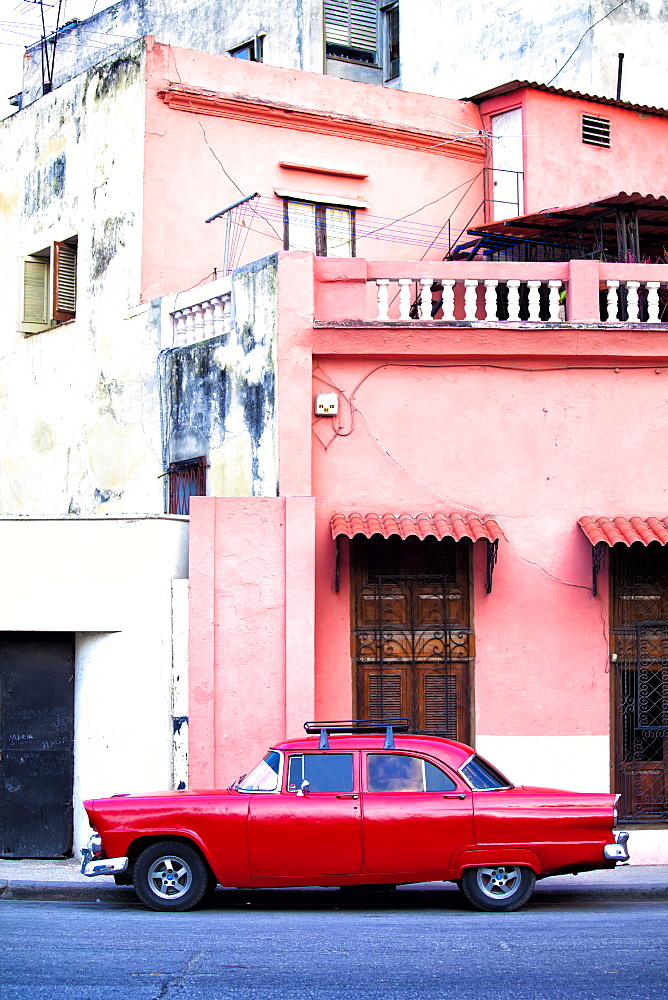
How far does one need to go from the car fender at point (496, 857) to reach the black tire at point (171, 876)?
75.3 inches

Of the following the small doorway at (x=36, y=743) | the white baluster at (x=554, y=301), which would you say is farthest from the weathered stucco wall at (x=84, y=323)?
the white baluster at (x=554, y=301)

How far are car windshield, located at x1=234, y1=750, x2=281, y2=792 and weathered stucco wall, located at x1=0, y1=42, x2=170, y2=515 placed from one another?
226 inches

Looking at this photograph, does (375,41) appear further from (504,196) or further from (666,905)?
(666,905)

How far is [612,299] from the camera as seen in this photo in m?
13.1

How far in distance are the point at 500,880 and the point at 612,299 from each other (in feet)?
20.3

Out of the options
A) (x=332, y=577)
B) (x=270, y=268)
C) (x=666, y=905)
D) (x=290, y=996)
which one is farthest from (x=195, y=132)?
(x=290, y=996)

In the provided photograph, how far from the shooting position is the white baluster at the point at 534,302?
13.0m

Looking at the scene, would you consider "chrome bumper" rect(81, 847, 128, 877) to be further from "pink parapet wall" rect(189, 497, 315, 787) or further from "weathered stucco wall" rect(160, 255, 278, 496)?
A: "weathered stucco wall" rect(160, 255, 278, 496)

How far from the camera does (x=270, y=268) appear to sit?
42.7 feet

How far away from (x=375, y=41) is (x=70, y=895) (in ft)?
52.9

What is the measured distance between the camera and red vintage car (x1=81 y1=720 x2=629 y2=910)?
9.56 meters

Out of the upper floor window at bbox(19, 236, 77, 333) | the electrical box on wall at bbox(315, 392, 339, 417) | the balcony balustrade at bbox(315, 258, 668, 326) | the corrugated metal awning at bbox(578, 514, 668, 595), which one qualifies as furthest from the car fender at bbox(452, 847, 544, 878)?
the upper floor window at bbox(19, 236, 77, 333)

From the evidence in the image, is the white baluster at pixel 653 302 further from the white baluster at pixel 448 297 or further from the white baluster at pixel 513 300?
the white baluster at pixel 448 297

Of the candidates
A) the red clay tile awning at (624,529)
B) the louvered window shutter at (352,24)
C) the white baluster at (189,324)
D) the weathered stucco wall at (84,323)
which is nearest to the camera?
the red clay tile awning at (624,529)
